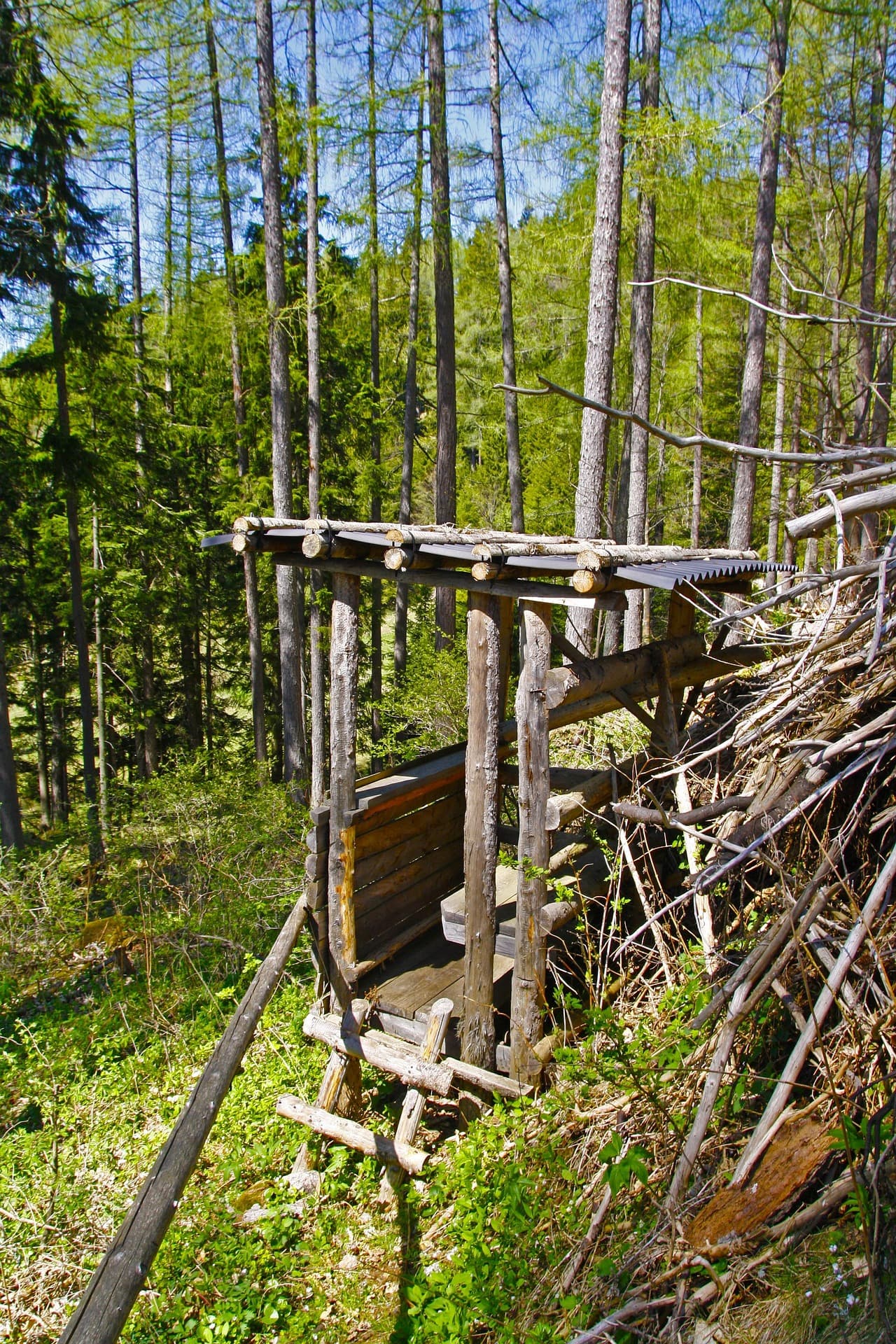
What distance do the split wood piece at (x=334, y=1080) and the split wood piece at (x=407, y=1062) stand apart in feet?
0.28

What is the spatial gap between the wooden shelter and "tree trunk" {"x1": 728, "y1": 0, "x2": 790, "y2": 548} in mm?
5650

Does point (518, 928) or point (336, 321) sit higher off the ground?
point (336, 321)

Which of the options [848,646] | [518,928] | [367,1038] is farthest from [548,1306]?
[848,646]

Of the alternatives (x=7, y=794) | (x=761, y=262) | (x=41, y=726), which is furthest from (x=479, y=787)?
(x=41, y=726)

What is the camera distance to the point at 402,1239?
4258 mm

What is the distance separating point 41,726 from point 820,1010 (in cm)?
1766

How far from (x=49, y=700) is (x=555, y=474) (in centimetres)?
1253

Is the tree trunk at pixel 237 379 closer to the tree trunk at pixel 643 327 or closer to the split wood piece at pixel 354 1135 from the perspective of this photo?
the tree trunk at pixel 643 327

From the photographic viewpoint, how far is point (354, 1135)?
474 cm

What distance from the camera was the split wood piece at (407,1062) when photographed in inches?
172

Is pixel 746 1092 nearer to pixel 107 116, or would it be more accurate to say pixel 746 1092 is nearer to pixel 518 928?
pixel 518 928

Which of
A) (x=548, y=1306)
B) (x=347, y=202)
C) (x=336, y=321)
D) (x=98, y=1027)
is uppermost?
(x=347, y=202)

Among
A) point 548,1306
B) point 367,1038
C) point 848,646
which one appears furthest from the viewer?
point 367,1038

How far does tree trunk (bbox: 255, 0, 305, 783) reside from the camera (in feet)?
38.4
